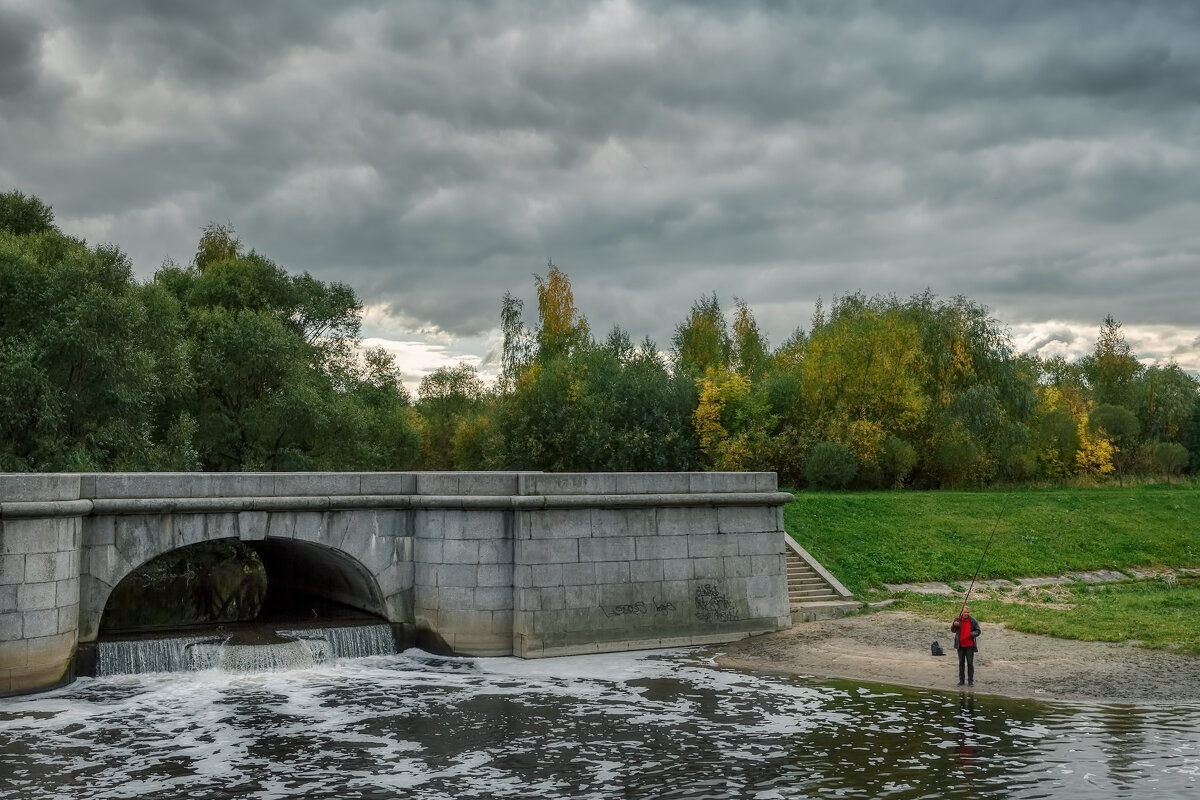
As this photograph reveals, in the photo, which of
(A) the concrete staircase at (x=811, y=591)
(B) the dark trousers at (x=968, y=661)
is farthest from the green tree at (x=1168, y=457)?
(B) the dark trousers at (x=968, y=661)

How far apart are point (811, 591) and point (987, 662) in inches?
258

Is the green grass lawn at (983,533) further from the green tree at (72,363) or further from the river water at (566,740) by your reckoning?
the green tree at (72,363)

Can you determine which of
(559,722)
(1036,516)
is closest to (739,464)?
(1036,516)

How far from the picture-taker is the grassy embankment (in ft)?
76.5

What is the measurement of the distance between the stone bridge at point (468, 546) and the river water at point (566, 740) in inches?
67.5

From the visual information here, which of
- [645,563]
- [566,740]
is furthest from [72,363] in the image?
[566,740]

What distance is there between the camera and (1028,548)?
3042cm

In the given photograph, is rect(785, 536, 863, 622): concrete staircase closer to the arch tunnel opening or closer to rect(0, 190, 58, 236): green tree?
the arch tunnel opening

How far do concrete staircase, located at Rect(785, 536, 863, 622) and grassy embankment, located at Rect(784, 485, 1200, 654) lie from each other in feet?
2.15

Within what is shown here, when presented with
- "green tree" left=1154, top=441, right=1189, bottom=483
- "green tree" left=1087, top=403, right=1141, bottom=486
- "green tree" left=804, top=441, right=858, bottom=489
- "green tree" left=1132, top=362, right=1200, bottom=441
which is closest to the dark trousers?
"green tree" left=804, top=441, right=858, bottom=489

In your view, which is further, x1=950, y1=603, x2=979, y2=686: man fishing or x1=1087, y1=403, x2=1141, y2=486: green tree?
x1=1087, y1=403, x2=1141, y2=486: green tree

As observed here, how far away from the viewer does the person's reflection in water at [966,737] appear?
1262cm

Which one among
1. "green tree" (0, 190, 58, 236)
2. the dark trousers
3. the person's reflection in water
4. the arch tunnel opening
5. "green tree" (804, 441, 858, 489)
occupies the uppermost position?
"green tree" (0, 190, 58, 236)

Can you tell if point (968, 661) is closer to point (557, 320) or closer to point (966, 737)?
point (966, 737)
